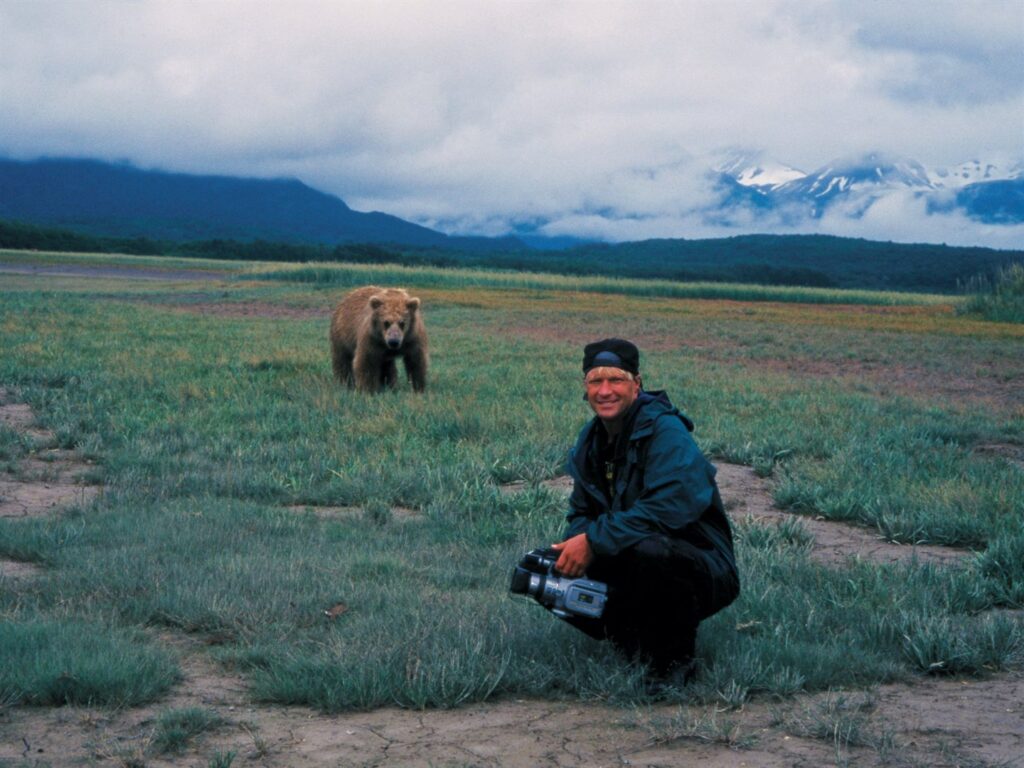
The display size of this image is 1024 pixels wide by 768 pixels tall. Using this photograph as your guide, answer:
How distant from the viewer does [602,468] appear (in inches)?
177

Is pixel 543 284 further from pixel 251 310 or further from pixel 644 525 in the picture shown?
pixel 644 525

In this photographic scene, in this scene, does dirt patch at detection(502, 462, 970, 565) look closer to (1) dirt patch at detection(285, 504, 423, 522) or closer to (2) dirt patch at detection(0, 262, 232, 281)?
(1) dirt patch at detection(285, 504, 423, 522)

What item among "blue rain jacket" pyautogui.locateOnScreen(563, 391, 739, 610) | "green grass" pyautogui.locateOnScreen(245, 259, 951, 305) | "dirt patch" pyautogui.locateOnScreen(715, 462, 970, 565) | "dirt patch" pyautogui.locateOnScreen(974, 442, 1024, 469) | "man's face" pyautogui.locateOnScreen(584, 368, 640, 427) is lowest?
"dirt patch" pyautogui.locateOnScreen(715, 462, 970, 565)

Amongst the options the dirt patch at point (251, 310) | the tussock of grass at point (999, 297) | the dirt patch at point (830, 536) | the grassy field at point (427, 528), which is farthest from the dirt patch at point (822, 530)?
the tussock of grass at point (999, 297)

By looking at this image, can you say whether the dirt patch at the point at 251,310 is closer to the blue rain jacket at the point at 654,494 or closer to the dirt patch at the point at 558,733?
the blue rain jacket at the point at 654,494

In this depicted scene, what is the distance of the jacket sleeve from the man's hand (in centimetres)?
3

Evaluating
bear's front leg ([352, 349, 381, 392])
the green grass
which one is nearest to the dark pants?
bear's front leg ([352, 349, 381, 392])

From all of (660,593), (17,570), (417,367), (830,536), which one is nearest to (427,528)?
(17,570)

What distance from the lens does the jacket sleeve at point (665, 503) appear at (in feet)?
13.2

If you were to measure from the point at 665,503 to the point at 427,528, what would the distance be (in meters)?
2.95

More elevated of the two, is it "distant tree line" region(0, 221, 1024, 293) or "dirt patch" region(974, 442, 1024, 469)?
"distant tree line" region(0, 221, 1024, 293)

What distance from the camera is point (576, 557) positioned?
4090 mm

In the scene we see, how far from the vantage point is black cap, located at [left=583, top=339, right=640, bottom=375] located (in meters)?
4.30

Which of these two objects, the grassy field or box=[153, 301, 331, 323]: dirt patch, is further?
box=[153, 301, 331, 323]: dirt patch
